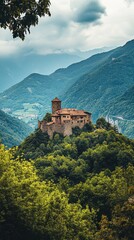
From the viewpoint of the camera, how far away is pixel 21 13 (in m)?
17.2

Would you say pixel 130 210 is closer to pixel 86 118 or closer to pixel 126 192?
pixel 126 192

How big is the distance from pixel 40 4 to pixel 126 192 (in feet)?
120

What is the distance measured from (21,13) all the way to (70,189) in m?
46.8

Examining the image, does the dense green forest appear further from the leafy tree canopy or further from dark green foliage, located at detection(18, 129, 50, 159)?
the leafy tree canopy

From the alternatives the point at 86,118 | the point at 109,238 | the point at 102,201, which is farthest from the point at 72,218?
the point at 86,118

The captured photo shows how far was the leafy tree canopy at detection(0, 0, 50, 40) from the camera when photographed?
55.2 ft

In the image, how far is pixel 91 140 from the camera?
92.2 m

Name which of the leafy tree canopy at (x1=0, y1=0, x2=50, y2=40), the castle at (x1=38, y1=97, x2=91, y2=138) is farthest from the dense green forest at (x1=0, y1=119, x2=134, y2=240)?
the leafy tree canopy at (x1=0, y1=0, x2=50, y2=40)

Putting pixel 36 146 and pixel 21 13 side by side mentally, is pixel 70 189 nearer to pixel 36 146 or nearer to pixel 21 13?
pixel 36 146

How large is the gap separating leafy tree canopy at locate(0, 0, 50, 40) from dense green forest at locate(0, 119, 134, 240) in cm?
1280

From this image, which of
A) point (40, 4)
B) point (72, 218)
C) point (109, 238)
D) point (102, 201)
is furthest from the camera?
point (102, 201)

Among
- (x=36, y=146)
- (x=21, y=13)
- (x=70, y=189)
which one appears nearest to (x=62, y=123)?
(x=36, y=146)

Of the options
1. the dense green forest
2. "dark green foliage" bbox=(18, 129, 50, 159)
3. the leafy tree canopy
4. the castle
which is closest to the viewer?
the leafy tree canopy

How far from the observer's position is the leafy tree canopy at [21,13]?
663 inches
